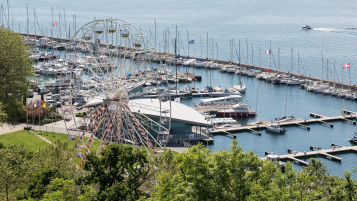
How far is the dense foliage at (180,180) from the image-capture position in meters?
32.9

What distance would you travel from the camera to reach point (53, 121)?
84.4 metres

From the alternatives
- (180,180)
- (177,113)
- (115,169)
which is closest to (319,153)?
(177,113)

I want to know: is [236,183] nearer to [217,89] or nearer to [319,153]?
[319,153]

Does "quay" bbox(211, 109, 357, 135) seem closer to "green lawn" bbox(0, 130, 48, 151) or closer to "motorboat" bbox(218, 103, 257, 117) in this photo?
"motorboat" bbox(218, 103, 257, 117)

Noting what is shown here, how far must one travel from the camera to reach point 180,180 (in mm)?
35000

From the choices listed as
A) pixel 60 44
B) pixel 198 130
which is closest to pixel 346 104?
pixel 198 130

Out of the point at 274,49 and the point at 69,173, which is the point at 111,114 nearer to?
the point at 69,173

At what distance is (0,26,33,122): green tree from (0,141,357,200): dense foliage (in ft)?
62.6

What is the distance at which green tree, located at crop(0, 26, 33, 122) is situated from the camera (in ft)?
207

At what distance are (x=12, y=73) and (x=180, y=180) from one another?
37588 mm

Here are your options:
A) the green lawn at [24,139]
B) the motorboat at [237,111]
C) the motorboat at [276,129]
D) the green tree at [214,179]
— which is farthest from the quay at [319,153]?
the green tree at [214,179]

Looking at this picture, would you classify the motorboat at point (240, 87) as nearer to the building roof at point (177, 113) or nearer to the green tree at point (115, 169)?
the building roof at point (177, 113)

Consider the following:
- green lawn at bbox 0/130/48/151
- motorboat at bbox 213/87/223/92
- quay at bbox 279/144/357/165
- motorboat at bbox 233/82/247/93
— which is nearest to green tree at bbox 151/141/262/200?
green lawn at bbox 0/130/48/151

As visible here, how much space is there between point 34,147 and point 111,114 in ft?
72.5
